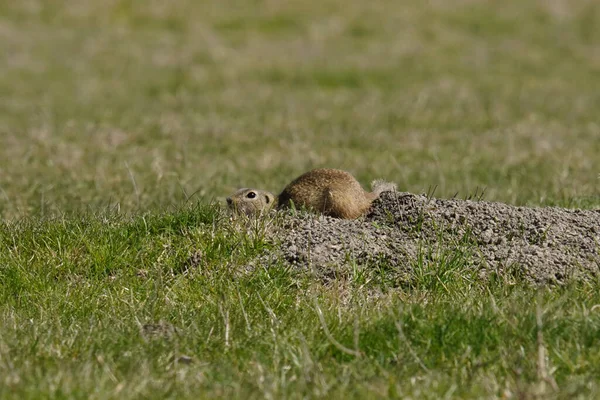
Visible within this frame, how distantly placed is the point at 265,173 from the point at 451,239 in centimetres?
415

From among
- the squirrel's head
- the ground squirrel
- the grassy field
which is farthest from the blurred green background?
the ground squirrel

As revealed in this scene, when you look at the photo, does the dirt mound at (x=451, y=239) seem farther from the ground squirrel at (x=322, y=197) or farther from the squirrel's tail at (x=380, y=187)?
the squirrel's tail at (x=380, y=187)

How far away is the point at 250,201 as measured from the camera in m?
6.58

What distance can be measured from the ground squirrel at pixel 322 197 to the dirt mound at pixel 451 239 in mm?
190

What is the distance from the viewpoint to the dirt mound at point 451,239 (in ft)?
17.4

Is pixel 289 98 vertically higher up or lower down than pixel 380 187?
lower down

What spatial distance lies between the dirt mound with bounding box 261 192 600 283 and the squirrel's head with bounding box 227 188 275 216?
76 cm

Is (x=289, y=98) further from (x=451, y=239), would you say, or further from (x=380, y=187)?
(x=451, y=239)

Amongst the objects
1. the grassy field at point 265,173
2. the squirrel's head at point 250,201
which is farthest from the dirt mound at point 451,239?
the squirrel's head at point 250,201

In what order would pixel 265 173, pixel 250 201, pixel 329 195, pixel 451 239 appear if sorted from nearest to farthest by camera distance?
pixel 451 239
pixel 329 195
pixel 250 201
pixel 265 173

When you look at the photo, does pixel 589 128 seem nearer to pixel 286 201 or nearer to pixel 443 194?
pixel 443 194

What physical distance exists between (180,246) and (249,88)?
10156 mm

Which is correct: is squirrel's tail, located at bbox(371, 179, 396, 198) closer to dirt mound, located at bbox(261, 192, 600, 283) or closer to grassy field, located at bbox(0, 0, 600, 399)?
dirt mound, located at bbox(261, 192, 600, 283)

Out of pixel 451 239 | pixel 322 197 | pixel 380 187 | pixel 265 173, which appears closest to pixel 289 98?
pixel 265 173
